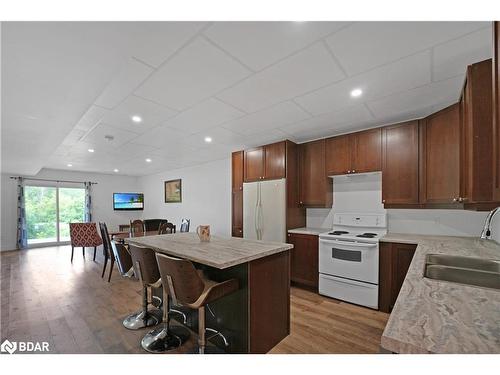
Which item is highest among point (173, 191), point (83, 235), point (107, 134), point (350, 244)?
point (107, 134)

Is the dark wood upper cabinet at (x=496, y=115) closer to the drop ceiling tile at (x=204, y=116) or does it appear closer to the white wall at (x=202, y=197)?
the drop ceiling tile at (x=204, y=116)

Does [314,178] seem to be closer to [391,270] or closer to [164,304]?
[391,270]

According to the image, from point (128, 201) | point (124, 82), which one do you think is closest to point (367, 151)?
point (124, 82)

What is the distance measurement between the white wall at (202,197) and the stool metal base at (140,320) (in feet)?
9.40

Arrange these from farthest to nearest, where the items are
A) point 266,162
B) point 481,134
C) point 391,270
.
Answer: point 266,162
point 391,270
point 481,134

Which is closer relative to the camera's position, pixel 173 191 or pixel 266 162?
pixel 266 162

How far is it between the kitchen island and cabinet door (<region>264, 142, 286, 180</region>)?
5.51 ft

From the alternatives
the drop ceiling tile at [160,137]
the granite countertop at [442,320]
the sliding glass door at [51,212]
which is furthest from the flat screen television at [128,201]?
the granite countertop at [442,320]

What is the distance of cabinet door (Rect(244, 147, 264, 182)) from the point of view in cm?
391

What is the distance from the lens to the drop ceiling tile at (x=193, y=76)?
1540mm

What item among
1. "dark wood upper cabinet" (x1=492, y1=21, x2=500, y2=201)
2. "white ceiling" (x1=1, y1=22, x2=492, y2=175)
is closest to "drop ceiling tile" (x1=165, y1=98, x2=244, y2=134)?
"white ceiling" (x1=1, y1=22, x2=492, y2=175)

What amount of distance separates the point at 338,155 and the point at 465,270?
7.05 ft

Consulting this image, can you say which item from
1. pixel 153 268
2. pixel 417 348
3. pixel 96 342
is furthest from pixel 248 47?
pixel 96 342

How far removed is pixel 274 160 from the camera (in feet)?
12.1
